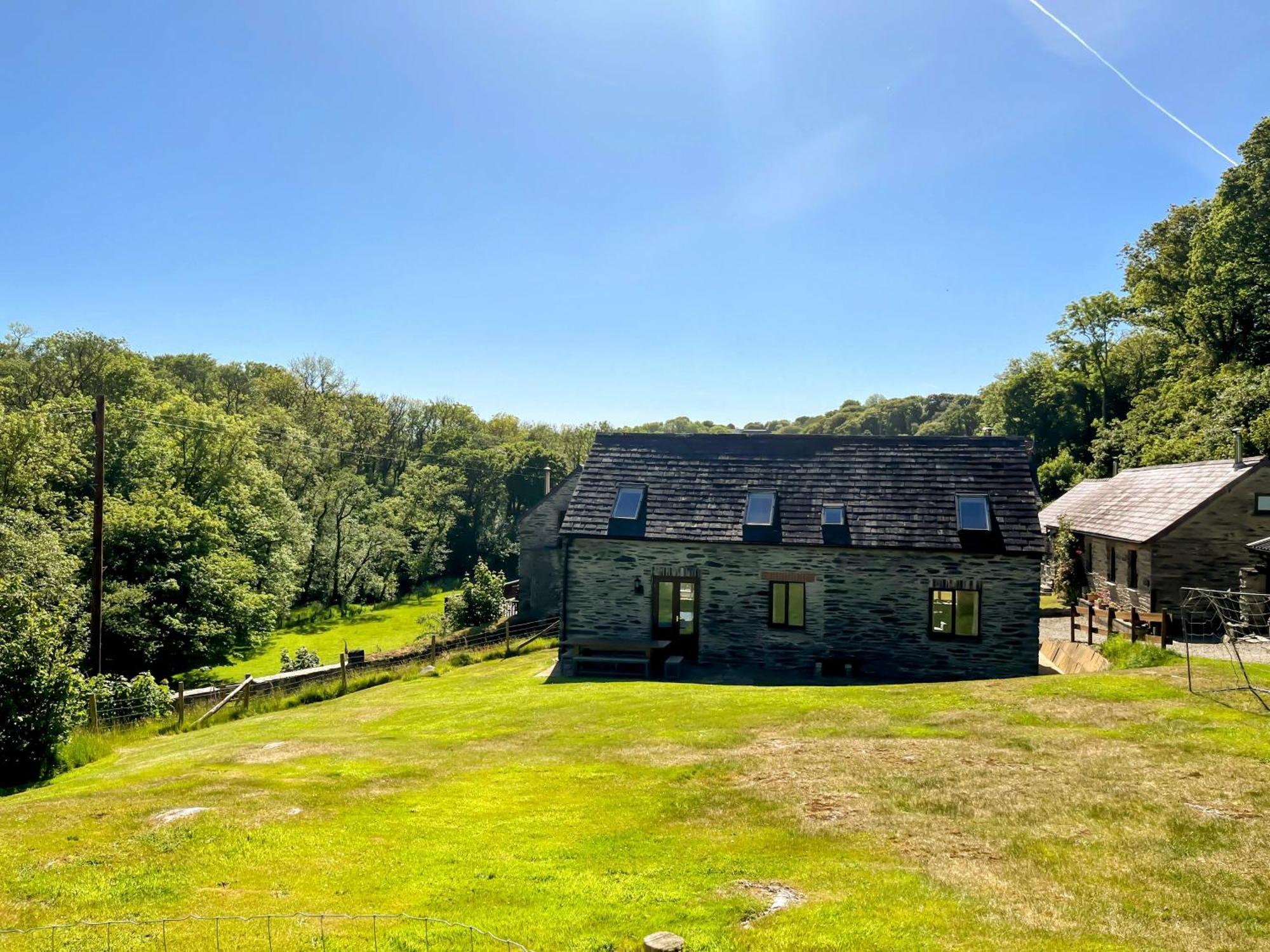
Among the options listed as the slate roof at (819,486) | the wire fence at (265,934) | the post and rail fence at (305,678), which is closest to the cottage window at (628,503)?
the slate roof at (819,486)

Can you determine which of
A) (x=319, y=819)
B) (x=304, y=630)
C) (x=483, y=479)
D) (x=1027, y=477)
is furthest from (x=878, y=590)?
(x=483, y=479)

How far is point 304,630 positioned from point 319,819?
1489 inches

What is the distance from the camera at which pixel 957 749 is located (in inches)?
476

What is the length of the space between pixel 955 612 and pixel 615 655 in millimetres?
10353

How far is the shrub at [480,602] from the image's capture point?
3572cm

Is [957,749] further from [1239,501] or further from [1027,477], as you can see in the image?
[1239,501]

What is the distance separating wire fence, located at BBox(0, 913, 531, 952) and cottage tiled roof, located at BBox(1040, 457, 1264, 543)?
1055 inches

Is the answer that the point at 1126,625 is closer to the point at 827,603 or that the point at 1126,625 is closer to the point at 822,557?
the point at 827,603

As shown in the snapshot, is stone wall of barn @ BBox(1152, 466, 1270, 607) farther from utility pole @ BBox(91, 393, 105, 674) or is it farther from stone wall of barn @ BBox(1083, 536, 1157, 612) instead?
utility pole @ BBox(91, 393, 105, 674)

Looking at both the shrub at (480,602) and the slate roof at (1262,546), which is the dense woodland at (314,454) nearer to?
the shrub at (480,602)

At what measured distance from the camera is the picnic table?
22719 millimetres

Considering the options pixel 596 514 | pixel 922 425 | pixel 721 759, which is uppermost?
pixel 922 425

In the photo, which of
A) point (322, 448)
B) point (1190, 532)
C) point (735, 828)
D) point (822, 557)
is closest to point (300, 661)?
point (822, 557)

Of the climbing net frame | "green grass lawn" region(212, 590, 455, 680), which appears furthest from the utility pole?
the climbing net frame
